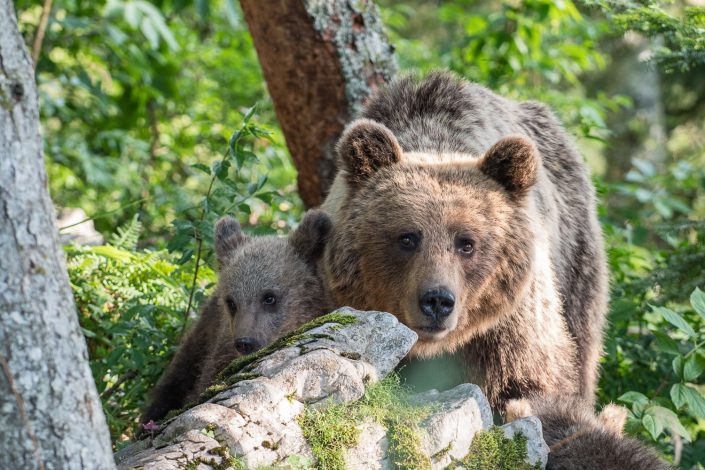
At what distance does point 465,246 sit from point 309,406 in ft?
5.16

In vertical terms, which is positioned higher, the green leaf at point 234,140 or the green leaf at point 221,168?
the green leaf at point 234,140

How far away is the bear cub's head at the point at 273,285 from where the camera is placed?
5.14 meters

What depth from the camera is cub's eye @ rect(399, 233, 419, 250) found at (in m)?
4.63

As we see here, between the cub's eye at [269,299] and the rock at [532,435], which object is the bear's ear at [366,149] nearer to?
the cub's eye at [269,299]

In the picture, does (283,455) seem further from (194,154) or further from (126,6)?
(194,154)

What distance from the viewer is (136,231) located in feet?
22.0

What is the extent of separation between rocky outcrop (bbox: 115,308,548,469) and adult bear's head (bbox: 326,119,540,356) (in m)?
0.68

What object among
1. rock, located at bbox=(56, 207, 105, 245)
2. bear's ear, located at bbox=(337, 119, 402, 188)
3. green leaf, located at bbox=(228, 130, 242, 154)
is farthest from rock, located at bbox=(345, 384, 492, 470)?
rock, located at bbox=(56, 207, 105, 245)

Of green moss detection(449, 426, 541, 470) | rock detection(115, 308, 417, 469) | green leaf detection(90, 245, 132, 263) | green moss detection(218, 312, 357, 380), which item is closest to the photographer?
rock detection(115, 308, 417, 469)

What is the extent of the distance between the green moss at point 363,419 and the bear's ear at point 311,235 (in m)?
1.74

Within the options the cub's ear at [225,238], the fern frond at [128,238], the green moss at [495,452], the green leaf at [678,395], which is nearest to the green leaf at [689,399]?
the green leaf at [678,395]

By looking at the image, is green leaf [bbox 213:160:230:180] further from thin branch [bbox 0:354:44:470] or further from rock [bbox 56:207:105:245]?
Answer: thin branch [bbox 0:354:44:470]

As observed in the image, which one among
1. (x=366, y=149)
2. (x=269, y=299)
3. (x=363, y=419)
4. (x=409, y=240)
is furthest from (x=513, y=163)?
(x=363, y=419)

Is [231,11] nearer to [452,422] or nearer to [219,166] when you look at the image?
[219,166]
